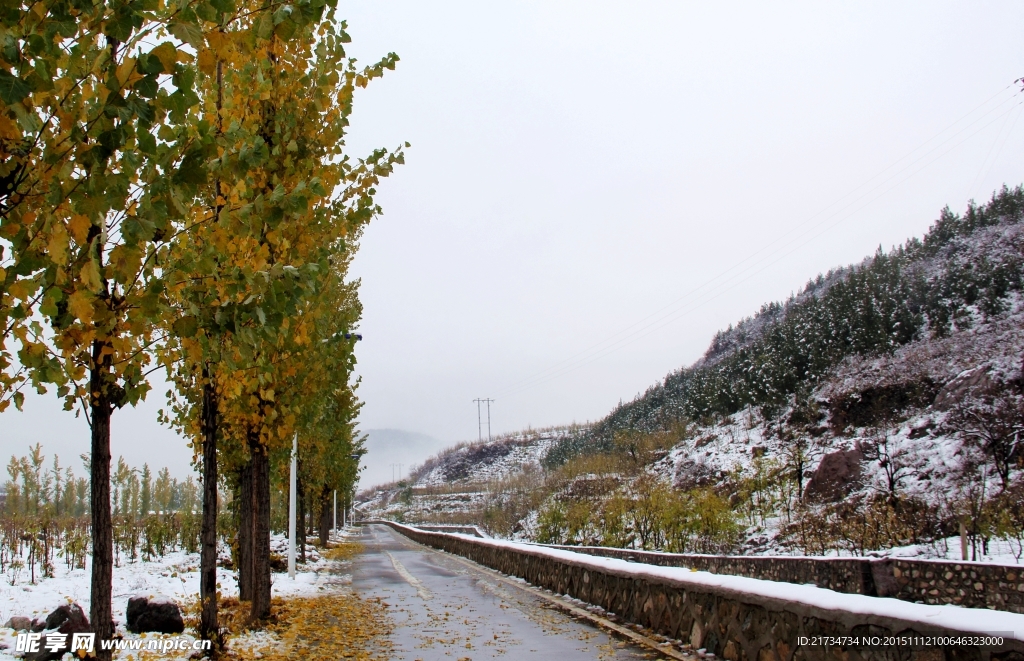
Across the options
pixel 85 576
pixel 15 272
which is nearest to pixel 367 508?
pixel 85 576

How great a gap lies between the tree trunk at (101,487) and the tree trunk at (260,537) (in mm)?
5544

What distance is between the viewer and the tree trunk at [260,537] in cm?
1076

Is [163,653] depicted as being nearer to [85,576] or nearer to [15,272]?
[15,272]

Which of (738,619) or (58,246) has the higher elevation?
(58,246)

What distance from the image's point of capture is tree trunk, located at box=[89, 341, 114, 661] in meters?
5.35

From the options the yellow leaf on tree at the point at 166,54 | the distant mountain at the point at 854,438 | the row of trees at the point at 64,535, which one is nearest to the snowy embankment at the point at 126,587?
the row of trees at the point at 64,535

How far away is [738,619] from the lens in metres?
7.82

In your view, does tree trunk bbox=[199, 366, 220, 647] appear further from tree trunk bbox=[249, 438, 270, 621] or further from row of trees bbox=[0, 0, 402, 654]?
tree trunk bbox=[249, 438, 270, 621]

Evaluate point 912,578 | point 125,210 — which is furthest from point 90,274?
point 912,578

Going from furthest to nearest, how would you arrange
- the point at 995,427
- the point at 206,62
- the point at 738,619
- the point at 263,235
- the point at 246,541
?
the point at 995,427, the point at 246,541, the point at 263,235, the point at 738,619, the point at 206,62

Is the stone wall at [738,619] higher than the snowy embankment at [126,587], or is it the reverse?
the stone wall at [738,619]

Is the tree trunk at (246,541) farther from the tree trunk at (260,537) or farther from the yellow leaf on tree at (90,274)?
the yellow leaf on tree at (90,274)

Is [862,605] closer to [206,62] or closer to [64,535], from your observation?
[206,62]

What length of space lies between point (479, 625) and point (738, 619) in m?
4.49
